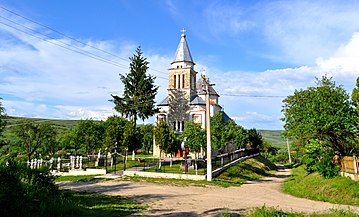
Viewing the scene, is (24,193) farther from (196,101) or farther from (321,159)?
(196,101)

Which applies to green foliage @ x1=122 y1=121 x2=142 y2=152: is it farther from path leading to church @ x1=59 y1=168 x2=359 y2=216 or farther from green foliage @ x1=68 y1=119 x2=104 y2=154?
green foliage @ x1=68 y1=119 x2=104 y2=154

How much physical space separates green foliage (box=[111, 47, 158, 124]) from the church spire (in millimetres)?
6834

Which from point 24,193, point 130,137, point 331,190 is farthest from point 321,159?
point 24,193

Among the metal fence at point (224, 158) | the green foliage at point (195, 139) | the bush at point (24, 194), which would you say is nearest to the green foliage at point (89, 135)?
the green foliage at point (195, 139)

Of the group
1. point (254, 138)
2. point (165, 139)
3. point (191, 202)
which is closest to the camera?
point (191, 202)

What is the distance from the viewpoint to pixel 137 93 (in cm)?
4150

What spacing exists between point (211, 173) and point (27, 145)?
25580 mm

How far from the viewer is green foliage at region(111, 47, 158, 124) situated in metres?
40.4

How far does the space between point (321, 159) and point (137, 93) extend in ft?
90.8

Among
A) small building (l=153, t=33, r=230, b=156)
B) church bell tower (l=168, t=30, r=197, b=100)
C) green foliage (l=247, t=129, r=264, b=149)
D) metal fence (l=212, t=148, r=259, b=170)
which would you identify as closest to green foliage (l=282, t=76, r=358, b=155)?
metal fence (l=212, t=148, r=259, b=170)

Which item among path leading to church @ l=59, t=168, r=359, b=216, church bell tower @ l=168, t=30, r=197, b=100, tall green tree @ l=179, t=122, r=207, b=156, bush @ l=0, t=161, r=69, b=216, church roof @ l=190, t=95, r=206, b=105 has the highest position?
church bell tower @ l=168, t=30, r=197, b=100

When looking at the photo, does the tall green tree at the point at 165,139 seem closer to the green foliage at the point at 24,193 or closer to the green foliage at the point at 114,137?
the green foliage at the point at 114,137

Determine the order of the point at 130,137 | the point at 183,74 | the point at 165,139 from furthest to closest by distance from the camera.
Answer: the point at 183,74, the point at 165,139, the point at 130,137

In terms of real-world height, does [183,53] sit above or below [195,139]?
above
